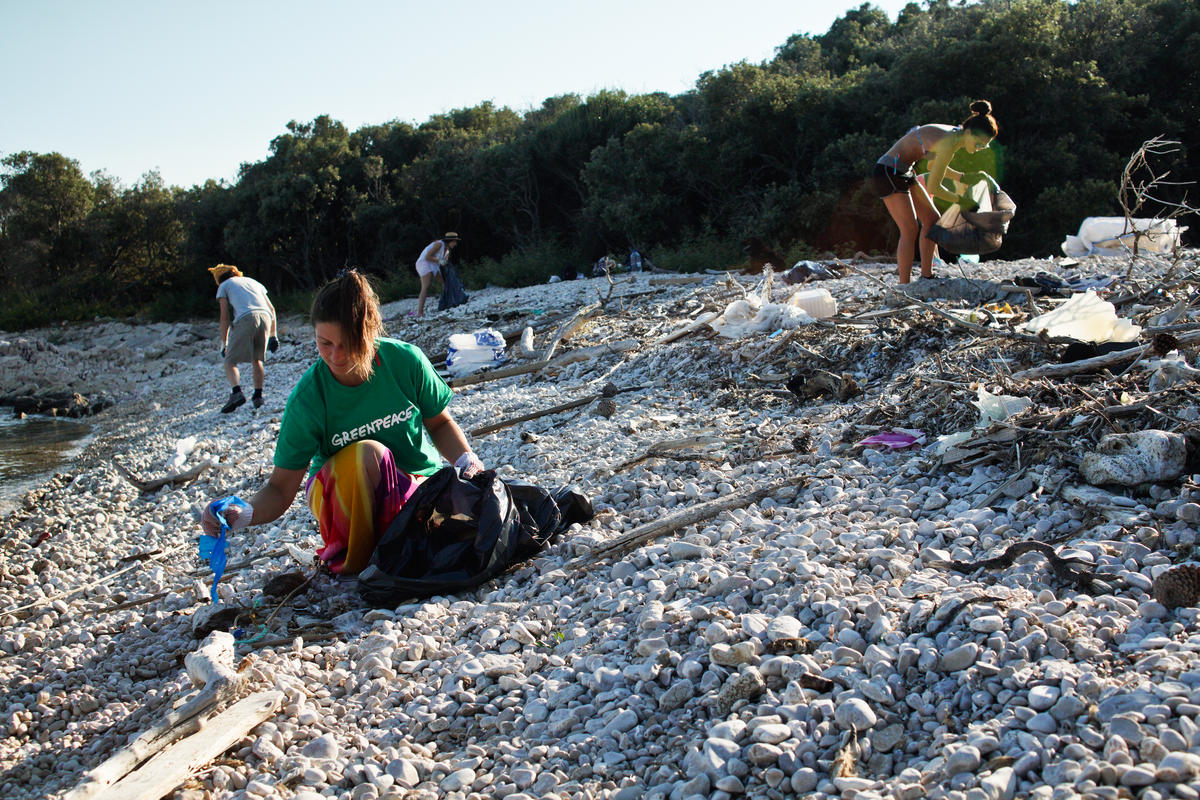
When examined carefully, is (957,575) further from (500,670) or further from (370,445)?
(370,445)

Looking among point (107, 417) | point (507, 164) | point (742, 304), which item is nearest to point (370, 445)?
point (742, 304)

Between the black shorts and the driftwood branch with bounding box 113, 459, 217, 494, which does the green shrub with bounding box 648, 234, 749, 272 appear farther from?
the driftwood branch with bounding box 113, 459, 217, 494

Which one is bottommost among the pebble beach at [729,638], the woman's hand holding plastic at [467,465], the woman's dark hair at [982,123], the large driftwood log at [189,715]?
the pebble beach at [729,638]

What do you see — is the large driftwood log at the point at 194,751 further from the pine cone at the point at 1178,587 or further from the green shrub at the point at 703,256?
the green shrub at the point at 703,256

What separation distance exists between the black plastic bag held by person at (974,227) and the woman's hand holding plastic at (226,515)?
5.76 m

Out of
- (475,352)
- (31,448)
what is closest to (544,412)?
(475,352)

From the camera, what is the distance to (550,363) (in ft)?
25.9

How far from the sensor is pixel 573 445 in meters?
5.12

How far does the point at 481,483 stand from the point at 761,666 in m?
1.44

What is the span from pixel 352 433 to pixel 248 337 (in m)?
5.58

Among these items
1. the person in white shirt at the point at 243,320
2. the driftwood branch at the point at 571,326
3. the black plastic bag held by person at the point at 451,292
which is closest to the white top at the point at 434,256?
the black plastic bag held by person at the point at 451,292

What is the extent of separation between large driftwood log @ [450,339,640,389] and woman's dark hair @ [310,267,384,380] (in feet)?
14.9

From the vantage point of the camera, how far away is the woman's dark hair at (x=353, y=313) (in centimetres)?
307

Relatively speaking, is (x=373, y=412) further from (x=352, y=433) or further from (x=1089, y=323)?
(x=1089, y=323)
